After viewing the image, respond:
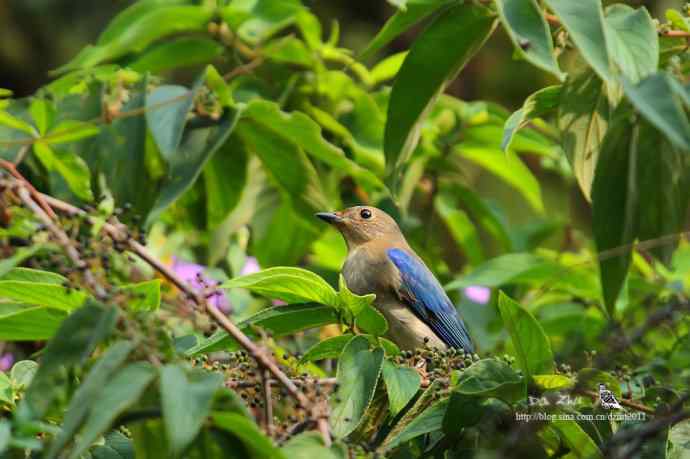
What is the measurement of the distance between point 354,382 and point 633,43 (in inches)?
31.3

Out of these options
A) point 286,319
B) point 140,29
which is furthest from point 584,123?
point 140,29

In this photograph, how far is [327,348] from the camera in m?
2.42

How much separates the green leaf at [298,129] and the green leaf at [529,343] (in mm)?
1158

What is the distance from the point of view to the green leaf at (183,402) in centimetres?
154

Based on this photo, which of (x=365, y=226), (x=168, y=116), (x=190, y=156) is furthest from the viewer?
(x=365, y=226)

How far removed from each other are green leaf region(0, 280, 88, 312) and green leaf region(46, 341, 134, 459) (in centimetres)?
64

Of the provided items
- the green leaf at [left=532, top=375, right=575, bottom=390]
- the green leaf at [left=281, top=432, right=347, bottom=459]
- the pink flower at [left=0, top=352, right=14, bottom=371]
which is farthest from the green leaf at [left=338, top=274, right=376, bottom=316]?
the pink flower at [left=0, top=352, right=14, bottom=371]

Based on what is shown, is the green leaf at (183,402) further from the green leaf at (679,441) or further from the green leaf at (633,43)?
the green leaf at (679,441)

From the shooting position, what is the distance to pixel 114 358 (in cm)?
164

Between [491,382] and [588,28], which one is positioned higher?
[588,28]

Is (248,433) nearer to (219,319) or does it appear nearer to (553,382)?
(219,319)

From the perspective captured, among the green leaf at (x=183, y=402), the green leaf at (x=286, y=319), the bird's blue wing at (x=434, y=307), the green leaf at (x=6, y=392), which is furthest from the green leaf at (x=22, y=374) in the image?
the bird's blue wing at (x=434, y=307)

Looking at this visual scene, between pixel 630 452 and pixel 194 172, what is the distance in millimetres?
1534

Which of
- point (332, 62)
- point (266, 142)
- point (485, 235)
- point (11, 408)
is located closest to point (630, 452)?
point (11, 408)
